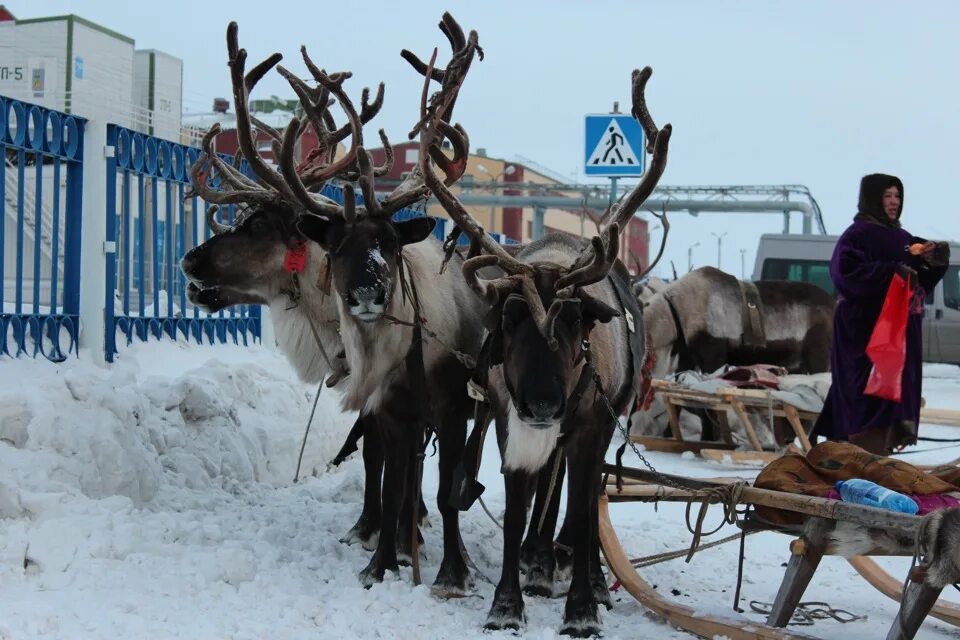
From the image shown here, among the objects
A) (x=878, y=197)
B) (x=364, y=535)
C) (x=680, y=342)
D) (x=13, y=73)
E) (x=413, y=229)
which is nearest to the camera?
(x=413, y=229)

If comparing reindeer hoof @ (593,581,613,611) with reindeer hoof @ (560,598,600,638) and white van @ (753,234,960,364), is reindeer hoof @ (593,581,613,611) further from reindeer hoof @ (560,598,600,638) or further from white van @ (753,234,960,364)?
white van @ (753,234,960,364)

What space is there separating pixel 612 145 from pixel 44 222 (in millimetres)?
5286

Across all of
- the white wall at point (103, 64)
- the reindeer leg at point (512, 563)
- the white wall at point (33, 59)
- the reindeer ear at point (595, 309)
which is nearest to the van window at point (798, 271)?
the reindeer ear at point (595, 309)

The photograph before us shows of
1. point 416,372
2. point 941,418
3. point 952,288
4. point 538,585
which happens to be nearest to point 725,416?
point 941,418

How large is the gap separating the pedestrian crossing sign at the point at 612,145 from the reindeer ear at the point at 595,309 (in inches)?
232

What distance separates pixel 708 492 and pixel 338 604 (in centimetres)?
169

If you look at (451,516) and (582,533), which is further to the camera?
(451,516)

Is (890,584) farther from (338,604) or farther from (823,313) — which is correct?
(823,313)

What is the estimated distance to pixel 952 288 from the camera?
786 inches

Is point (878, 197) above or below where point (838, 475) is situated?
above

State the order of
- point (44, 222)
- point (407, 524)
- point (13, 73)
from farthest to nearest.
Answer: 1. point (13, 73)
2. point (44, 222)
3. point (407, 524)

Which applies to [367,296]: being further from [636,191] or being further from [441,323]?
[636,191]

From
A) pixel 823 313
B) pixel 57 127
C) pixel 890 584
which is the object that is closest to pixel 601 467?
pixel 890 584

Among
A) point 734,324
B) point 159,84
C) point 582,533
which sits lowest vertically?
point 582,533
